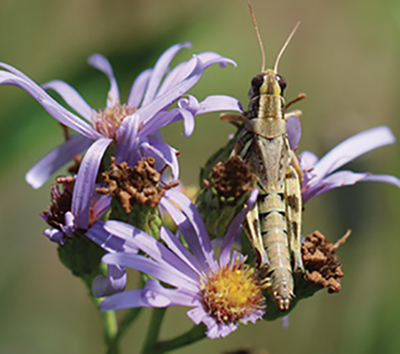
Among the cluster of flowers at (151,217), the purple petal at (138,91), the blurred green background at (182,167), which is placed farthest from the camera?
the blurred green background at (182,167)

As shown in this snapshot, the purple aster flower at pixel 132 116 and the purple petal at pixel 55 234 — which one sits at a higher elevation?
the purple aster flower at pixel 132 116

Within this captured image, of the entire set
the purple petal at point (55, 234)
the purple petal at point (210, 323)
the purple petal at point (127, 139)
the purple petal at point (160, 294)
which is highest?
the purple petal at point (127, 139)

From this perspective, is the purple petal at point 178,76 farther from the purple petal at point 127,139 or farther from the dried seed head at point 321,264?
the dried seed head at point 321,264

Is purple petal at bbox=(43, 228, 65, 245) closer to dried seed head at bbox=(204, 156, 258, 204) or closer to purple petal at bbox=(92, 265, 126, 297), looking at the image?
purple petal at bbox=(92, 265, 126, 297)

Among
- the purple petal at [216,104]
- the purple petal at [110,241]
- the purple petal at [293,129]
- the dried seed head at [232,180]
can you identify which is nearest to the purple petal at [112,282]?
the purple petal at [110,241]

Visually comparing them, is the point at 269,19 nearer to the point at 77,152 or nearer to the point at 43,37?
the point at 43,37

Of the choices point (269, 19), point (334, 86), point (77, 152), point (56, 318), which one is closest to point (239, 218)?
point (77, 152)

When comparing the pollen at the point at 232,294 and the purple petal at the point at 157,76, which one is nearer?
the pollen at the point at 232,294
